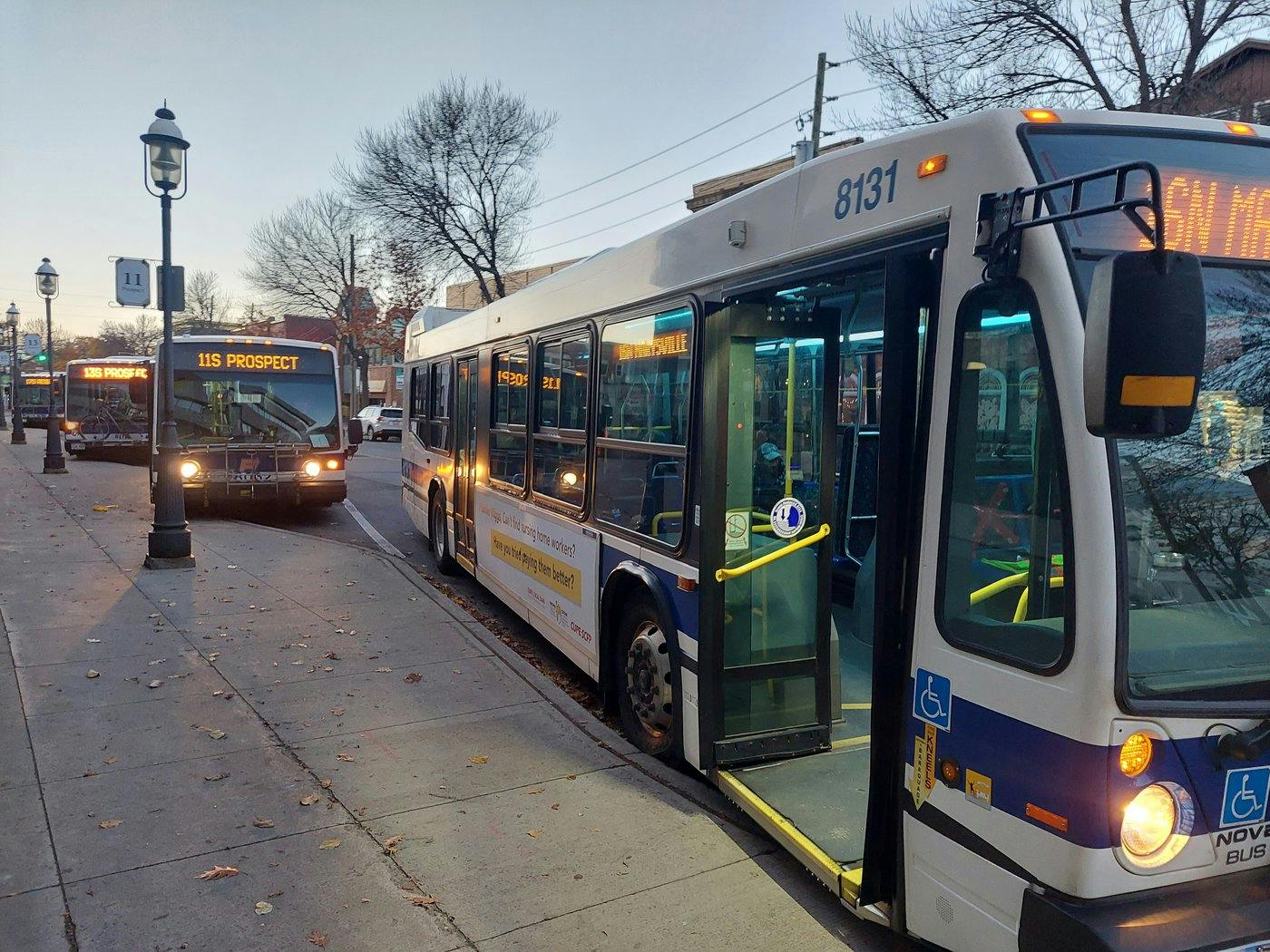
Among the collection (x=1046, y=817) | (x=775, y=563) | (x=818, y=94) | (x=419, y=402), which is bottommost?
(x=1046, y=817)

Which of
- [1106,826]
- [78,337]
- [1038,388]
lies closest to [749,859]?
[1106,826]

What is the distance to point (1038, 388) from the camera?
2.60 metres

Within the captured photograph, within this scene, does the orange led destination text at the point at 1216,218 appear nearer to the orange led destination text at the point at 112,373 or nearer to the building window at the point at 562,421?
the building window at the point at 562,421

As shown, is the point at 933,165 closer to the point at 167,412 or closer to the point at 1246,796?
the point at 1246,796

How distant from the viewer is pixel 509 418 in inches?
308

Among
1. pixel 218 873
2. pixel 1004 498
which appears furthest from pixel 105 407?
pixel 1004 498

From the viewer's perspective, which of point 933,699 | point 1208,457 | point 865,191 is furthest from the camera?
point 865,191

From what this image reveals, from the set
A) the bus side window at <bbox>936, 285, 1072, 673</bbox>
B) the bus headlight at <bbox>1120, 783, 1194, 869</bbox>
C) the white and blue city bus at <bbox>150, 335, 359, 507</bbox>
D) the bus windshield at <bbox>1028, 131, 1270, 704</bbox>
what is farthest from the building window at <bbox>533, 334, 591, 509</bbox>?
the white and blue city bus at <bbox>150, 335, 359, 507</bbox>

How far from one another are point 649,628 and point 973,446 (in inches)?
102

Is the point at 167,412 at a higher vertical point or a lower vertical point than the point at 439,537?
higher

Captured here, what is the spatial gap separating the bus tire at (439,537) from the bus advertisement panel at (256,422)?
3340 mm

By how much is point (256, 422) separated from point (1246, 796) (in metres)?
13.4

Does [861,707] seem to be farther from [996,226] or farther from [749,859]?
[996,226]

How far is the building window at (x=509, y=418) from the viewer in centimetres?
740
